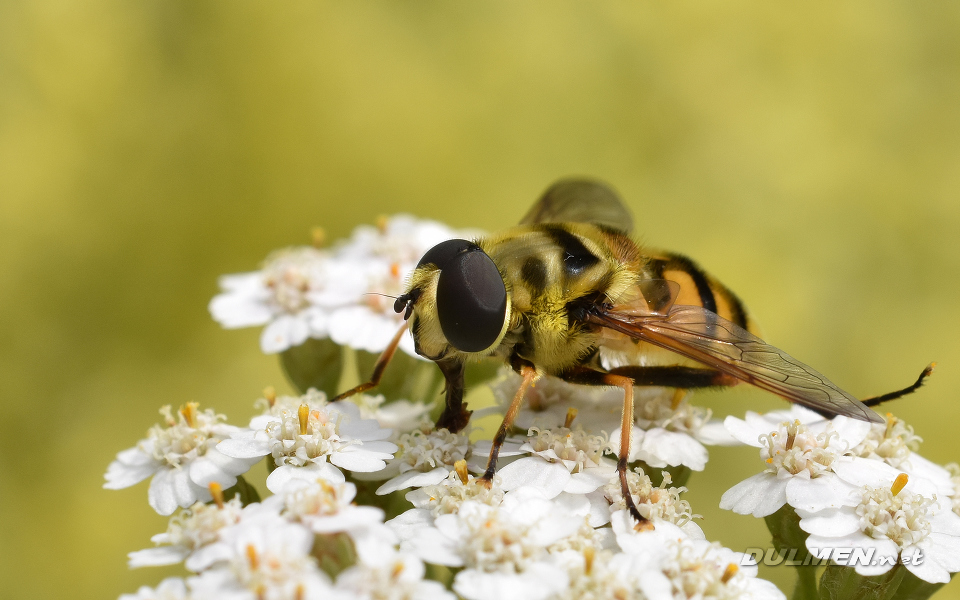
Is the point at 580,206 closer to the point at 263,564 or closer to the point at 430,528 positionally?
the point at 430,528

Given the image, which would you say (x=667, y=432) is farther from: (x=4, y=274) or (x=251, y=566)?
(x=4, y=274)

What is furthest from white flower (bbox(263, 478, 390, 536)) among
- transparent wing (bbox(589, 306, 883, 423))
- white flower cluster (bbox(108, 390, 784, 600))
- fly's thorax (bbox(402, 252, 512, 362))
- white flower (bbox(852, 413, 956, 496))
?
white flower (bbox(852, 413, 956, 496))

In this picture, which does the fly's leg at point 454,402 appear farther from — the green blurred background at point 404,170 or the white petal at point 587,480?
the green blurred background at point 404,170

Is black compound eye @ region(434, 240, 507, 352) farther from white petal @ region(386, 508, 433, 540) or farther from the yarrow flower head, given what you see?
the yarrow flower head

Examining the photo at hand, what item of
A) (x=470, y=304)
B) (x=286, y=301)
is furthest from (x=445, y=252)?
(x=286, y=301)

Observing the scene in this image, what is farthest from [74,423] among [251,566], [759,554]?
[759,554]
